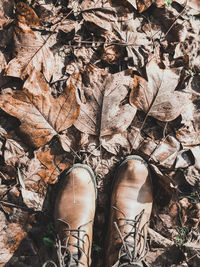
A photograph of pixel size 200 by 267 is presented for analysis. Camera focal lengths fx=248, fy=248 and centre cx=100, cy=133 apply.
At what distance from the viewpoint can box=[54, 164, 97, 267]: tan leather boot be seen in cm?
156

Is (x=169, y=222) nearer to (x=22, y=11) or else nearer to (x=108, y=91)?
(x=108, y=91)

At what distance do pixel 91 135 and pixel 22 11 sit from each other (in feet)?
2.86

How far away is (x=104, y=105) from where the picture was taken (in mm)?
1554

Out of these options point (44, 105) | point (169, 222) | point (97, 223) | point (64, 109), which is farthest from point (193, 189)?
point (44, 105)

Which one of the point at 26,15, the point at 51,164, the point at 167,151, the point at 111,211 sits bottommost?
the point at 111,211

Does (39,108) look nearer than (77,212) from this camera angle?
Yes

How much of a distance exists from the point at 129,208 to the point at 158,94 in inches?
30.7

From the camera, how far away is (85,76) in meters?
1.60

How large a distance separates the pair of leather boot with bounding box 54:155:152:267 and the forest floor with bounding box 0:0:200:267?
75mm

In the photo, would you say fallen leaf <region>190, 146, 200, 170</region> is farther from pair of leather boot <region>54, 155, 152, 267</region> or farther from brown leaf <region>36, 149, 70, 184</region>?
brown leaf <region>36, 149, 70, 184</region>

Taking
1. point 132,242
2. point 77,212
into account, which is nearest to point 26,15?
point 77,212

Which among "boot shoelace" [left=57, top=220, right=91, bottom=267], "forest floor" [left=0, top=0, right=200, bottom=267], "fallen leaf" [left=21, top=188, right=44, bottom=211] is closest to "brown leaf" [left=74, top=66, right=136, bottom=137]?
"forest floor" [left=0, top=0, right=200, bottom=267]

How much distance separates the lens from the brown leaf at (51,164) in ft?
5.24

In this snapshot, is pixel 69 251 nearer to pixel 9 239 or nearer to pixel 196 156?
pixel 9 239
